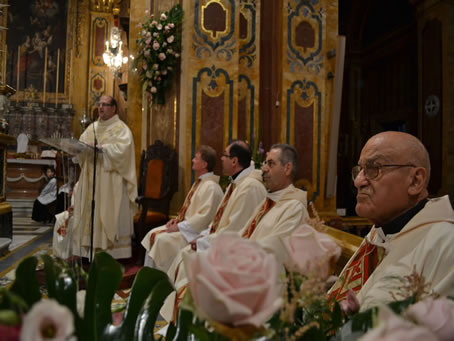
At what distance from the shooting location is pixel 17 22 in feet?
54.9

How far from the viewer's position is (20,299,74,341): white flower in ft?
1.40

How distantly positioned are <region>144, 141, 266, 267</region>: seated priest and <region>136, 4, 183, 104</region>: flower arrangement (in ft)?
7.18

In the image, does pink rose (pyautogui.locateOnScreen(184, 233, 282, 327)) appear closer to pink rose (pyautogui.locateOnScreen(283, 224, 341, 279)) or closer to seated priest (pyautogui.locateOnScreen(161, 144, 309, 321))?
pink rose (pyautogui.locateOnScreen(283, 224, 341, 279))

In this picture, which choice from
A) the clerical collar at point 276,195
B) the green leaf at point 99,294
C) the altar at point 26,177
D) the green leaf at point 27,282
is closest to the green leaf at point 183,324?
the green leaf at point 99,294

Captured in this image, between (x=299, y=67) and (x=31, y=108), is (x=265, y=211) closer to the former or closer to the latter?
(x=299, y=67)

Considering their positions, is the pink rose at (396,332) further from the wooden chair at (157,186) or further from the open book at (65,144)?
the wooden chair at (157,186)

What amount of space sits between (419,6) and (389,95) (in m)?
2.85

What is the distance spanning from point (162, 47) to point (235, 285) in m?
6.00

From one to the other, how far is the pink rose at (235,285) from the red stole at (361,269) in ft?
4.65

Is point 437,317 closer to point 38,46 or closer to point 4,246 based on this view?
point 4,246

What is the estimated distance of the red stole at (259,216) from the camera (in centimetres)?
345

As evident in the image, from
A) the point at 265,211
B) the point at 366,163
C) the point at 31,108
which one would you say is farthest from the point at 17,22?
the point at 366,163

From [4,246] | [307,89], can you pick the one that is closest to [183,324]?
[4,246]

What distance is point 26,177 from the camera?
41.6 ft
